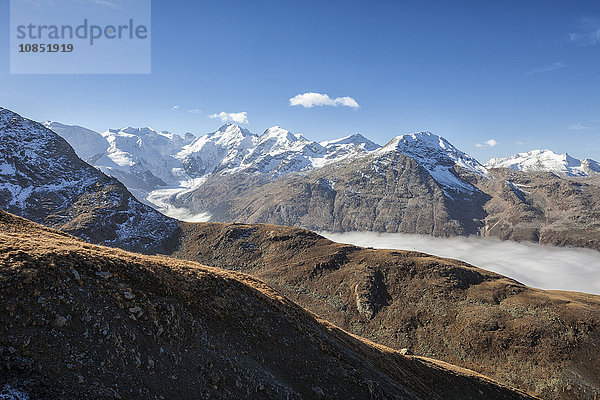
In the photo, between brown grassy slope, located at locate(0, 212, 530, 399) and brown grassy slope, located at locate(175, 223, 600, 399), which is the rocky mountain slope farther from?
brown grassy slope, located at locate(0, 212, 530, 399)

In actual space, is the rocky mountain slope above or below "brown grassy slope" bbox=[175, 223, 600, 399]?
above

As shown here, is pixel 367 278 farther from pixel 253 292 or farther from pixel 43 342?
pixel 43 342

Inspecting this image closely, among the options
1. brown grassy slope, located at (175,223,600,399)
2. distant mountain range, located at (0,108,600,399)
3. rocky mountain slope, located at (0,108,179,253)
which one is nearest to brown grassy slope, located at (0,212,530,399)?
distant mountain range, located at (0,108,600,399)

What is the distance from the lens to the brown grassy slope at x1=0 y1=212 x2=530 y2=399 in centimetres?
1283

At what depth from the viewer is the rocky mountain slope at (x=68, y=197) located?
12250 cm

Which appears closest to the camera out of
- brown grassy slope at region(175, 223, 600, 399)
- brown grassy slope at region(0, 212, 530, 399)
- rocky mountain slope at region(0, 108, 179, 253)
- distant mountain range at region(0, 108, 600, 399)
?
brown grassy slope at region(0, 212, 530, 399)

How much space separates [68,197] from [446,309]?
165805 mm

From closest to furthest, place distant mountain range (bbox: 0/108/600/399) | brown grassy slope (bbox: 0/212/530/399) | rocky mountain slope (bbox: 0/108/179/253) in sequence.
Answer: brown grassy slope (bbox: 0/212/530/399) → distant mountain range (bbox: 0/108/600/399) → rocky mountain slope (bbox: 0/108/179/253)

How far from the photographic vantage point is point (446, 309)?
3086 inches

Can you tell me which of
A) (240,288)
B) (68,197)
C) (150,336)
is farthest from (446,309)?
(68,197)

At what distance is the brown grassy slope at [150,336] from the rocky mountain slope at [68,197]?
10568 centimetres

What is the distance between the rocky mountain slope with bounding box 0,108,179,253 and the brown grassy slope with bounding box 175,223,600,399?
85.7 feet

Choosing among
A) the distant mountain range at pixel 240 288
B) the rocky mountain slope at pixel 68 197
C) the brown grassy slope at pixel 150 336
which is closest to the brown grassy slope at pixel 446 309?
the distant mountain range at pixel 240 288

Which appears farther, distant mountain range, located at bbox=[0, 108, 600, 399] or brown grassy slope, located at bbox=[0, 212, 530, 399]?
distant mountain range, located at bbox=[0, 108, 600, 399]
